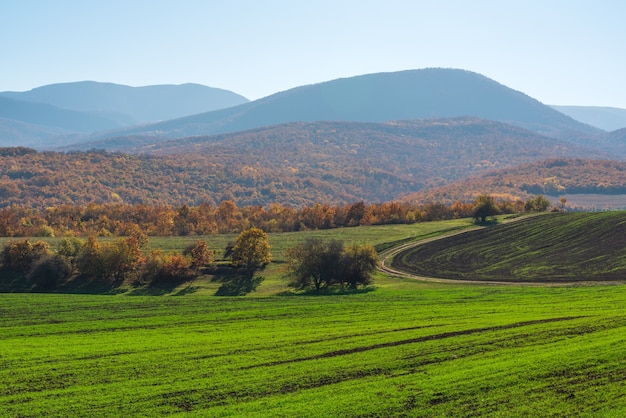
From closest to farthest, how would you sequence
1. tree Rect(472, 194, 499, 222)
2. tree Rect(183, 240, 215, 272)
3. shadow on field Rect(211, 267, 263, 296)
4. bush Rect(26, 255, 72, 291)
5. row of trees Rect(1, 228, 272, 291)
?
1. shadow on field Rect(211, 267, 263, 296)
2. bush Rect(26, 255, 72, 291)
3. row of trees Rect(1, 228, 272, 291)
4. tree Rect(183, 240, 215, 272)
5. tree Rect(472, 194, 499, 222)

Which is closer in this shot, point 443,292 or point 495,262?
point 443,292

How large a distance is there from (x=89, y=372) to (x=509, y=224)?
9575 centimetres

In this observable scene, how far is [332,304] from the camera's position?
189ft

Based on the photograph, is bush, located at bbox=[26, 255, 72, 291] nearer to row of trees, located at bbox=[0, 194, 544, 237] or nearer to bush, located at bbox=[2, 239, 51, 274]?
bush, located at bbox=[2, 239, 51, 274]

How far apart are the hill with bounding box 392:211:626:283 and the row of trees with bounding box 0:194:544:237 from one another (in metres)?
25.5

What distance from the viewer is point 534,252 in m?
89.2

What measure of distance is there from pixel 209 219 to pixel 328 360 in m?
116

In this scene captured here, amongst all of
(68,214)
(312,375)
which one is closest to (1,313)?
(312,375)

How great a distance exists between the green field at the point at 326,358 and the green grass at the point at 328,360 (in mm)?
110

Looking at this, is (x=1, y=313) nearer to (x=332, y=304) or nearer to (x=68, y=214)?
(x=332, y=304)

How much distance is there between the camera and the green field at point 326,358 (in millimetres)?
28438

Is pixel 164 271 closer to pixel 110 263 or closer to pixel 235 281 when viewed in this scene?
pixel 110 263

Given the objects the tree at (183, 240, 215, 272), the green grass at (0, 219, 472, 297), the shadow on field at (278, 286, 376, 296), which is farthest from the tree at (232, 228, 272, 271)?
the shadow on field at (278, 286, 376, 296)

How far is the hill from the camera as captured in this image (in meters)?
75.8
